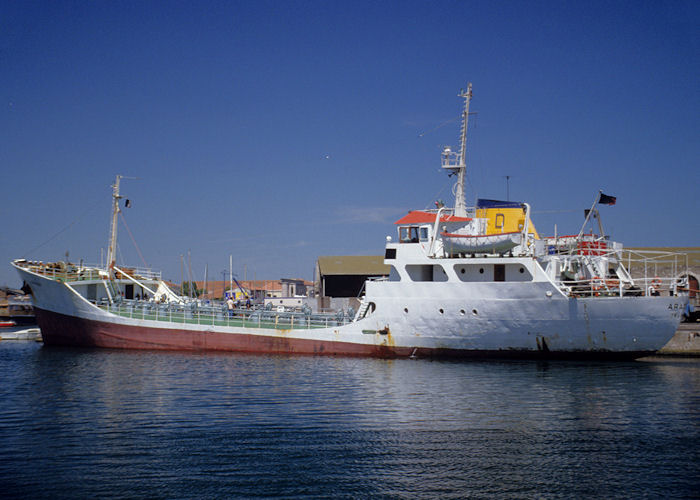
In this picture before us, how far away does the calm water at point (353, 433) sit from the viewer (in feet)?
33.5

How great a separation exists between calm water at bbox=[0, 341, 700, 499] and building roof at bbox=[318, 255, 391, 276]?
97.6ft

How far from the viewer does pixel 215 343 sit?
28953mm

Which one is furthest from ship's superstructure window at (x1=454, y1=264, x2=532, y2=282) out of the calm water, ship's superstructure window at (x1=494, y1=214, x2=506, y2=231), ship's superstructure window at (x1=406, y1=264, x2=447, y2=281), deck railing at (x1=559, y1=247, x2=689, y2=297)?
the calm water

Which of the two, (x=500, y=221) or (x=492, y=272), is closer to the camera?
(x=492, y=272)

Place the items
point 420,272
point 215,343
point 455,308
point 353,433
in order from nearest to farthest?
point 353,433 < point 455,308 < point 420,272 < point 215,343

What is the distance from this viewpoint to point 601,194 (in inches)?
979

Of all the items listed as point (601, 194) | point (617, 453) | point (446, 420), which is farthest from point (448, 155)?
point (617, 453)

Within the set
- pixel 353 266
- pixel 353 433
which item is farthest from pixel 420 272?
pixel 353 266

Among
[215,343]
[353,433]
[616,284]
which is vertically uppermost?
[616,284]

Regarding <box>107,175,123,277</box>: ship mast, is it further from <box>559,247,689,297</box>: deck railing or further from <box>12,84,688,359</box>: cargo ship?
<box>559,247,689,297</box>: deck railing

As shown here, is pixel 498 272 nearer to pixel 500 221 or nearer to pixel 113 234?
pixel 500 221

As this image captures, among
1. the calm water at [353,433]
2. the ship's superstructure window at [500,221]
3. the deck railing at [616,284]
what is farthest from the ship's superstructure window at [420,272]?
the deck railing at [616,284]

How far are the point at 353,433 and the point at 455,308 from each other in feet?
39.5

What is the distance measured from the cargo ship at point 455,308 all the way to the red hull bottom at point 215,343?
5 centimetres
